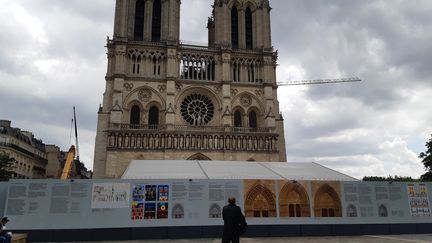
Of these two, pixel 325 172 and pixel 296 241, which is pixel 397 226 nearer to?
pixel 325 172

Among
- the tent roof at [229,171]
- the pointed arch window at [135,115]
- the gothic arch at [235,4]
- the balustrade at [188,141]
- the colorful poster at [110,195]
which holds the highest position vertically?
the gothic arch at [235,4]

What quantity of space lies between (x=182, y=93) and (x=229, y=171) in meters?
22.7

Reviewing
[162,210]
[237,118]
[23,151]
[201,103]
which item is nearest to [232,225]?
[162,210]

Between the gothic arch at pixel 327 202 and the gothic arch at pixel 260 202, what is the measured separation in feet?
7.50

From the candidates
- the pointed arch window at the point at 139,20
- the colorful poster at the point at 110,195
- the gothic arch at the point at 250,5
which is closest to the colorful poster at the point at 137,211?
the colorful poster at the point at 110,195

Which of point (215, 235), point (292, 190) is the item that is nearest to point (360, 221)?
point (292, 190)

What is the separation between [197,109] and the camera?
4181cm

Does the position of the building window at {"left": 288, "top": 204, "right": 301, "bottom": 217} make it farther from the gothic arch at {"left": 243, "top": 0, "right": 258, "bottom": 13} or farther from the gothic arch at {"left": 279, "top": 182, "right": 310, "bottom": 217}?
the gothic arch at {"left": 243, "top": 0, "right": 258, "bottom": 13}

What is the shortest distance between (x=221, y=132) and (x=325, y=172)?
1907cm

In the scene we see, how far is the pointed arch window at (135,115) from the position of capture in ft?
131

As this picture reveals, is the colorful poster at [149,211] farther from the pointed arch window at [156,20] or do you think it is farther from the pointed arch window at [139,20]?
the pointed arch window at [156,20]

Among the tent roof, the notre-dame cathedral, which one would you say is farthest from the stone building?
the tent roof

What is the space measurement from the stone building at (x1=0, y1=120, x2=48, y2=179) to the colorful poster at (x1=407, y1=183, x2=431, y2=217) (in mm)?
41291

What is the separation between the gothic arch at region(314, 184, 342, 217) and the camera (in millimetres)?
16906
